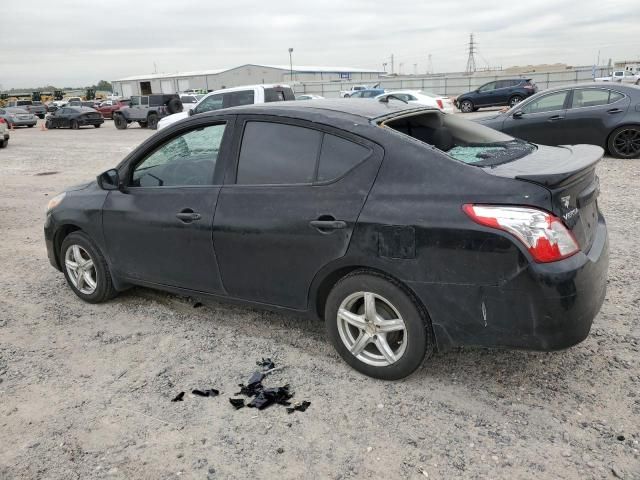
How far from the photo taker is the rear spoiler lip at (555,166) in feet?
9.21

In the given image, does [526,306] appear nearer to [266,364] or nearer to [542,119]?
[266,364]

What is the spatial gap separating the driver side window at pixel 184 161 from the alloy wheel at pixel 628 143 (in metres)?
9.26

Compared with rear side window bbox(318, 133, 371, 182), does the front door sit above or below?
below

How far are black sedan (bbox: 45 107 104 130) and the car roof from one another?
31066 millimetres

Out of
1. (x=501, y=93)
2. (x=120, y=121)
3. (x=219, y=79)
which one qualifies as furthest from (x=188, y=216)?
(x=219, y=79)

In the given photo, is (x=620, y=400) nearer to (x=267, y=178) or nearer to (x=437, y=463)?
(x=437, y=463)

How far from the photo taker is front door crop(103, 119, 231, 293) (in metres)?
3.83

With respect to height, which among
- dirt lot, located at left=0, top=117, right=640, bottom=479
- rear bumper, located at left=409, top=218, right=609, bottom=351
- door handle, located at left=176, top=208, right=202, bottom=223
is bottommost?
dirt lot, located at left=0, top=117, right=640, bottom=479

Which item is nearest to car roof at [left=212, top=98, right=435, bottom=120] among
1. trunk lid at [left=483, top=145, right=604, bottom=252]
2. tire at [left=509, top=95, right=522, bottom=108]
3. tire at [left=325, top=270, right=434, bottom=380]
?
trunk lid at [left=483, top=145, right=604, bottom=252]

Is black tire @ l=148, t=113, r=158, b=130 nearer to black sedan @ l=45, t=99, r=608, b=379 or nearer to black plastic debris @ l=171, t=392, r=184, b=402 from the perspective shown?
black sedan @ l=45, t=99, r=608, b=379

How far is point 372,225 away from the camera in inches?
121

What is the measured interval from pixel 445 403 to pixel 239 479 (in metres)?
1.22

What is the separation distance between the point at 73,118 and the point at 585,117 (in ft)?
93.7

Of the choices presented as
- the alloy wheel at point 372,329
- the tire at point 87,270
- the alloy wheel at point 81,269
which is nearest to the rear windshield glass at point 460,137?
the alloy wheel at point 372,329
